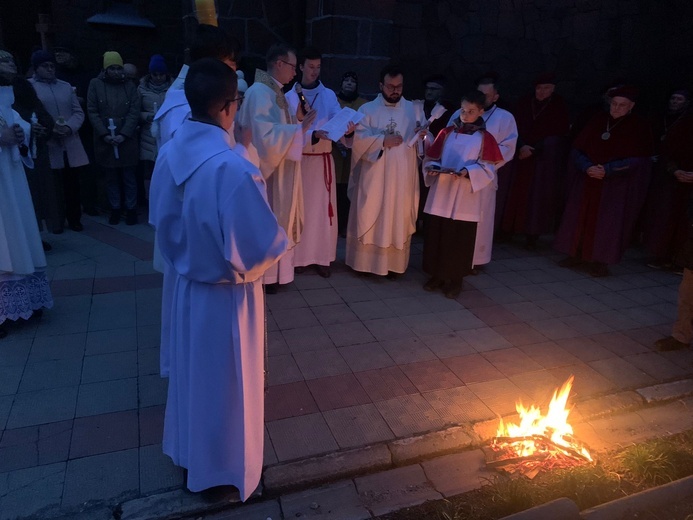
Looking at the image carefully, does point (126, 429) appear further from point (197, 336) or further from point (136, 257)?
point (136, 257)

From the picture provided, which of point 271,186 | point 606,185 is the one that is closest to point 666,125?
point 606,185

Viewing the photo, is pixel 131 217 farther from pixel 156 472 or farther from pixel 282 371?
pixel 156 472

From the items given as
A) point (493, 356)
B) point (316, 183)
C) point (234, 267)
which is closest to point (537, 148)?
point (316, 183)

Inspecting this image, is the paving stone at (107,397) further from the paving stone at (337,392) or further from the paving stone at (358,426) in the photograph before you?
the paving stone at (358,426)

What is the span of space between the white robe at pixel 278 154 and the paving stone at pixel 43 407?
7.41ft

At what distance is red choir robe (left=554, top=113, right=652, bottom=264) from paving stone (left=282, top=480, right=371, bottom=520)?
15.8ft

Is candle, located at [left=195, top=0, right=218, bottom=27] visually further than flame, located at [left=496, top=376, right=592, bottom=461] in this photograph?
Yes

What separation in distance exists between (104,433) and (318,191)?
3.39m

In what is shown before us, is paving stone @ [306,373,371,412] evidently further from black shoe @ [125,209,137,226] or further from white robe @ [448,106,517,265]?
black shoe @ [125,209,137,226]

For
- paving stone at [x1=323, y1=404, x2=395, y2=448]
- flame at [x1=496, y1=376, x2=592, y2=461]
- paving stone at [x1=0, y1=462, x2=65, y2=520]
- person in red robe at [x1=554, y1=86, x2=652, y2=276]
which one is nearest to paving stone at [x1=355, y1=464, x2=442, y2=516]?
paving stone at [x1=323, y1=404, x2=395, y2=448]

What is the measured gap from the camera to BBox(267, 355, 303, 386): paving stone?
4.05m

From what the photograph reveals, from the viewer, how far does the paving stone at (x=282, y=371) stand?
4.05 metres

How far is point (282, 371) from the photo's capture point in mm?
4176

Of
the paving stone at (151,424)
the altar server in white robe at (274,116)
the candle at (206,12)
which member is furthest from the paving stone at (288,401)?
the candle at (206,12)
